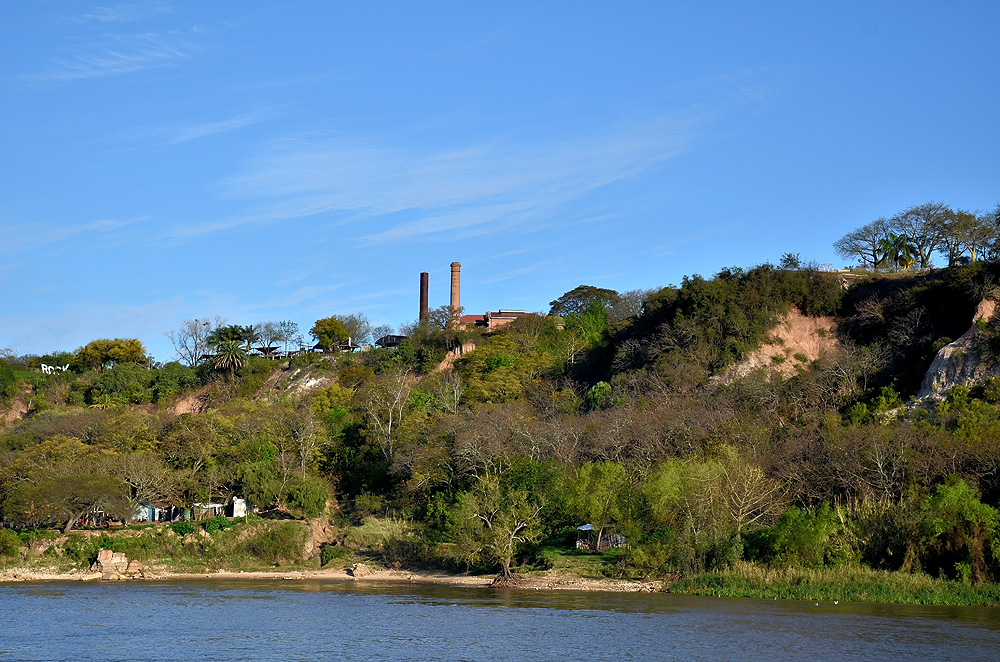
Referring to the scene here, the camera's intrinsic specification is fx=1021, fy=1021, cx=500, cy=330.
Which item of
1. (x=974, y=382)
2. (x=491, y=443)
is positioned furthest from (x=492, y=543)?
(x=974, y=382)

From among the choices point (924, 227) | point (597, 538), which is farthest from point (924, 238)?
point (597, 538)

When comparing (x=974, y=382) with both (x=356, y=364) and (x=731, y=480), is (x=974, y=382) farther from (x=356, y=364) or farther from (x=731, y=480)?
(x=356, y=364)

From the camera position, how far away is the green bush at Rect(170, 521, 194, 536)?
182 feet

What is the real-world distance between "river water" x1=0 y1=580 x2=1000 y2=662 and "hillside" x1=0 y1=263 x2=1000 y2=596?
415cm

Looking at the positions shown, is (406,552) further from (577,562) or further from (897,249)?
(897,249)

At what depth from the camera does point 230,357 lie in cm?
9500

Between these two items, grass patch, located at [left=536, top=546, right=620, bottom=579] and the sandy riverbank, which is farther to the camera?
grass patch, located at [left=536, top=546, right=620, bottom=579]

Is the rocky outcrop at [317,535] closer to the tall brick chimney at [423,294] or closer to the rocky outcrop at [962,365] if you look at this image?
the rocky outcrop at [962,365]

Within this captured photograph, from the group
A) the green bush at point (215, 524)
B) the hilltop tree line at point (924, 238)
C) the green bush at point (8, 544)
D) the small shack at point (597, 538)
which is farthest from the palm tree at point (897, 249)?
the green bush at point (8, 544)

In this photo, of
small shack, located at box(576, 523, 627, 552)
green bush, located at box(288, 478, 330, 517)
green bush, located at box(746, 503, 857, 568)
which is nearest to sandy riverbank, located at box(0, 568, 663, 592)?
small shack, located at box(576, 523, 627, 552)

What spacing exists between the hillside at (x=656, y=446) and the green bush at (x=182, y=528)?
3121 millimetres

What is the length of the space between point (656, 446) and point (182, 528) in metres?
26.0

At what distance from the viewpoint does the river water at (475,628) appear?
30.5 metres

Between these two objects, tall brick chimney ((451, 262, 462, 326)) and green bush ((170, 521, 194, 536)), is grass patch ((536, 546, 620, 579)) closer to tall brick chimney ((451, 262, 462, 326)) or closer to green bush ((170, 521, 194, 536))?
green bush ((170, 521, 194, 536))
